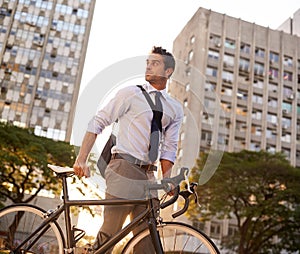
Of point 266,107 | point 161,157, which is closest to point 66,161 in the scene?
point 161,157

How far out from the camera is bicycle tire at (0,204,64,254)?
9.14 feet

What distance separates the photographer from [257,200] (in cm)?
1948

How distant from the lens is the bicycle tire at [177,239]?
2.55 meters

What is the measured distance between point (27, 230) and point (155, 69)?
1.38 meters

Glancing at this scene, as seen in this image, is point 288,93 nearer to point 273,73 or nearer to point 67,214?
point 273,73

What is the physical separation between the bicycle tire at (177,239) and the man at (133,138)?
0.14 m

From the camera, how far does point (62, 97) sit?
39438 millimetres

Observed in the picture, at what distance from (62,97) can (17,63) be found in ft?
17.0

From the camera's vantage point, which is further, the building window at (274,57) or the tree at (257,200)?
the building window at (274,57)

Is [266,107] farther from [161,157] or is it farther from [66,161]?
[161,157]

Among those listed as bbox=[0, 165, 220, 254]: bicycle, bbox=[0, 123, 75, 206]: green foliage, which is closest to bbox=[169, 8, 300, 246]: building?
bbox=[0, 123, 75, 206]: green foliage

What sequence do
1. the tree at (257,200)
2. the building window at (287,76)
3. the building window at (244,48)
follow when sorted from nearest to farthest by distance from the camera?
the tree at (257,200)
the building window at (244,48)
the building window at (287,76)

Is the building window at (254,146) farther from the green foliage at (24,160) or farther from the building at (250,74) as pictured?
the green foliage at (24,160)

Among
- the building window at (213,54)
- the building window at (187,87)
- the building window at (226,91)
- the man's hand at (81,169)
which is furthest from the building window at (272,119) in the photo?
the man's hand at (81,169)
